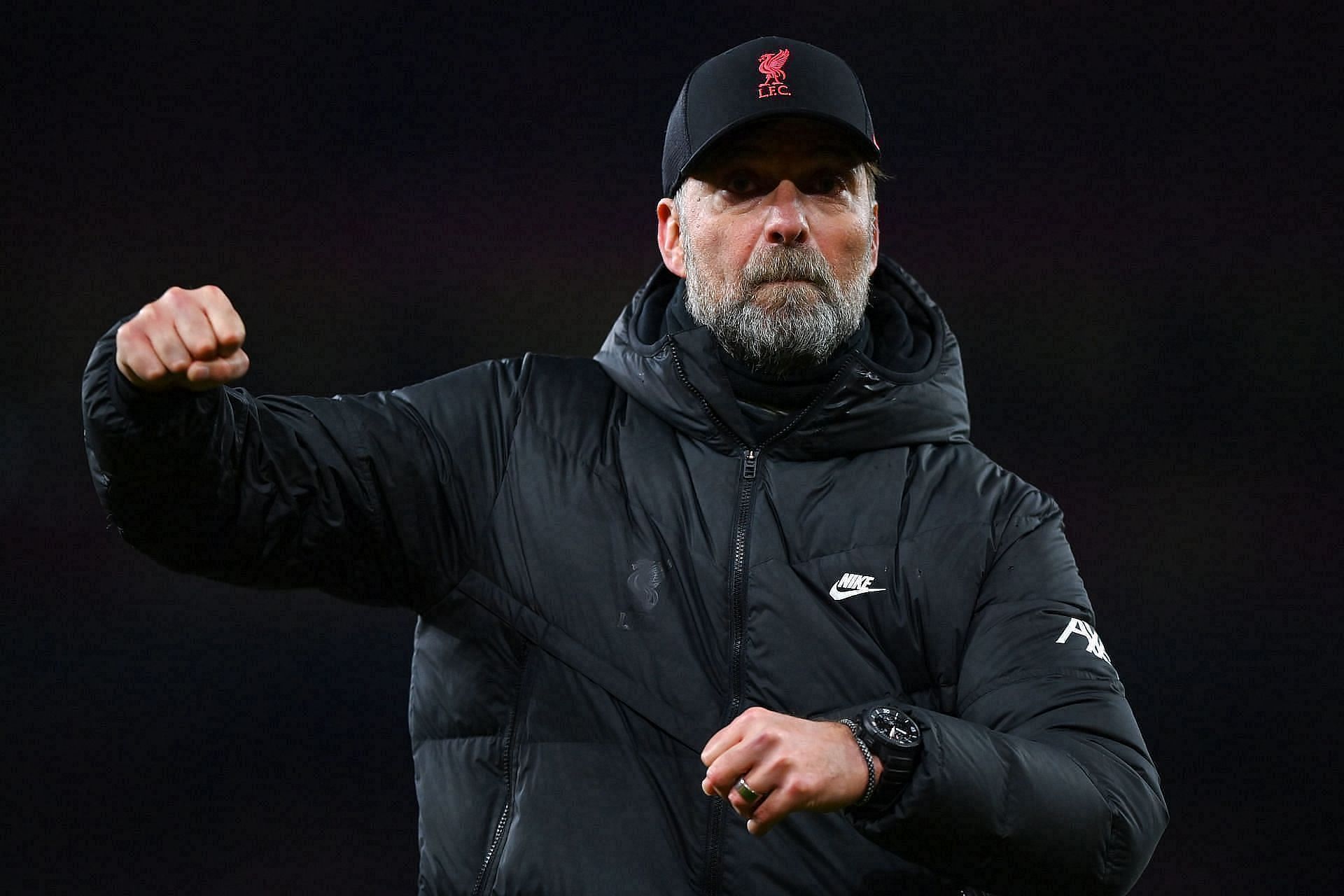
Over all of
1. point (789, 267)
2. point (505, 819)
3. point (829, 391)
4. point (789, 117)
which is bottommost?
point (505, 819)

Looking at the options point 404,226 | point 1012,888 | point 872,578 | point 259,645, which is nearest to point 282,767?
point 259,645

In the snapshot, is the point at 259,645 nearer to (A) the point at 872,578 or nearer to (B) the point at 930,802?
(A) the point at 872,578

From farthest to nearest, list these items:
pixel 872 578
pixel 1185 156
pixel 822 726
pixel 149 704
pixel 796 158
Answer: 1. pixel 1185 156
2. pixel 149 704
3. pixel 796 158
4. pixel 872 578
5. pixel 822 726

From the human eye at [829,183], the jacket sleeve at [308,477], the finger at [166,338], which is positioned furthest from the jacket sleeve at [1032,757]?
the finger at [166,338]

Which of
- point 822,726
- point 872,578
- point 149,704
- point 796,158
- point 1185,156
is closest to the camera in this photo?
point 822,726

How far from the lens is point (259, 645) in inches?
93.8

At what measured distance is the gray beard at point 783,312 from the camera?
4.51 feet

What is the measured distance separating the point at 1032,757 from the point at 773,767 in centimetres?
24

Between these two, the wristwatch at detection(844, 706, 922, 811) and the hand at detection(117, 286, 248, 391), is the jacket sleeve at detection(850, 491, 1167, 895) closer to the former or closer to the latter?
the wristwatch at detection(844, 706, 922, 811)

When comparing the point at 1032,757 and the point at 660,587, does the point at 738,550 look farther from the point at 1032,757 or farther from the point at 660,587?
the point at 1032,757

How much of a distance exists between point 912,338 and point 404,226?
4.64 ft

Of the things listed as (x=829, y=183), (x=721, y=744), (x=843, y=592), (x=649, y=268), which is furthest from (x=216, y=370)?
(x=649, y=268)

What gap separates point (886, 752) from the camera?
3.33 feet

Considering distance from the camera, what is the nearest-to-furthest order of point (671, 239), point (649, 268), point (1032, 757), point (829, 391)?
1. point (1032, 757)
2. point (829, 391)
3. point (671, 239)
4. point (649, 268)
